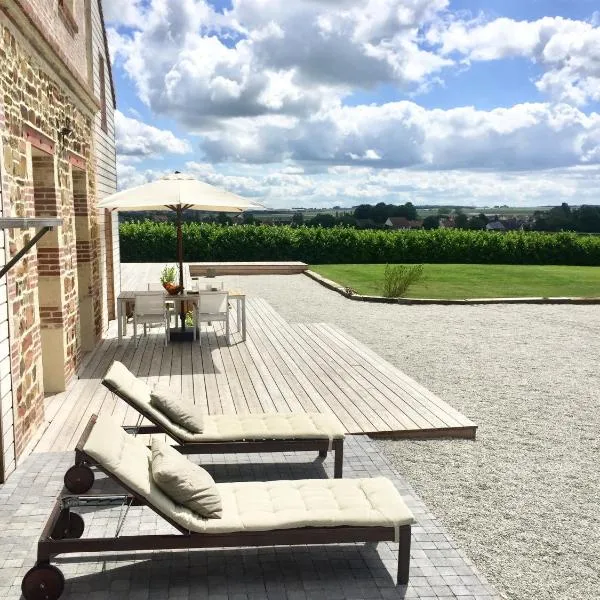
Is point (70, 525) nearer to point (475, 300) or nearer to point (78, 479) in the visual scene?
point (78, 479)

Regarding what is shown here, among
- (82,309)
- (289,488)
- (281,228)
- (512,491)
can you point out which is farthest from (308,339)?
(281,228)

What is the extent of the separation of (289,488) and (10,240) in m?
3.13

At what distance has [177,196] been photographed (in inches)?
360

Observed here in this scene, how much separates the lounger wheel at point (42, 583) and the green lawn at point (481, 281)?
1379 cm

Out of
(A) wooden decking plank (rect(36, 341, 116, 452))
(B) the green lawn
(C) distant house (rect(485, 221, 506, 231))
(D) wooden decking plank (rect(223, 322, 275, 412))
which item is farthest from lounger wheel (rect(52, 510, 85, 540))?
(C) distant house (rect(485, 221, 506, 231))

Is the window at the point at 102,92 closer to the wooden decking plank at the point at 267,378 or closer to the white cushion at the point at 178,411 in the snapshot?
the wooden decking plank at the point at 267,378

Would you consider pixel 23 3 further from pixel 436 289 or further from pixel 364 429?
pixel 436 289

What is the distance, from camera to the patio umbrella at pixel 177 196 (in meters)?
9.03

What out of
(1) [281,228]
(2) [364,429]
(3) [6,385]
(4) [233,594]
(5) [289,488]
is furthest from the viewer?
(1) [281,228]

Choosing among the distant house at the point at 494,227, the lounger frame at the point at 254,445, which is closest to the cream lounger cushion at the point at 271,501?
the lounger frame at the point at 254,445

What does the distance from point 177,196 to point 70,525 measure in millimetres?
5878

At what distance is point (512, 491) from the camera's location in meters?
5.02

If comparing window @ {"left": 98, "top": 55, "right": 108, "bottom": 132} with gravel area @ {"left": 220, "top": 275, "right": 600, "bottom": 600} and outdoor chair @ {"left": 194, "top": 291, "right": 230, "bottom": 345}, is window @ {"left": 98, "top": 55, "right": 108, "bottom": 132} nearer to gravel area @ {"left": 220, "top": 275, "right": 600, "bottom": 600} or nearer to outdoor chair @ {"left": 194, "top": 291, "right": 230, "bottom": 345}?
outdoor chair @ {"left": 194, "top": 291, "right": 230, "bottom": 345}

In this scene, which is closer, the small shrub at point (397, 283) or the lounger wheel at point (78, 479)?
the lounger wheel at point (78, 479)
